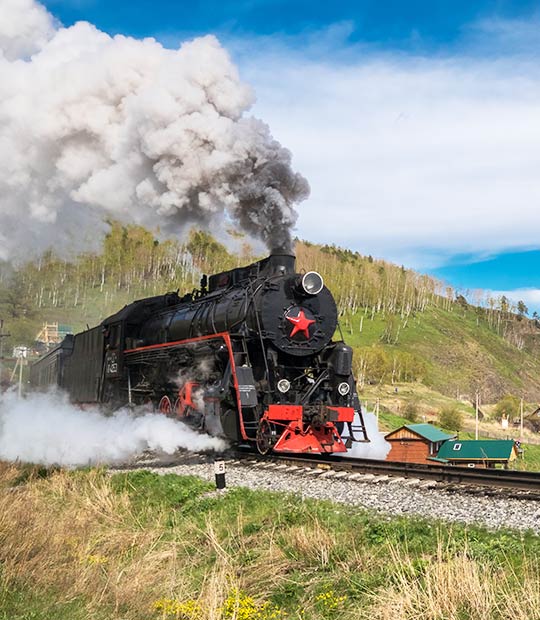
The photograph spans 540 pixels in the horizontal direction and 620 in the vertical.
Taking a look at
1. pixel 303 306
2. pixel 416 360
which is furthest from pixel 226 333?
pixel 416 360

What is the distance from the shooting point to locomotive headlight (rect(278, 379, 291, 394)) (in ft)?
44.9

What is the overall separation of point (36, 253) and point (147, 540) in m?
13.5

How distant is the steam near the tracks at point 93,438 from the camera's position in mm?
A: 15094

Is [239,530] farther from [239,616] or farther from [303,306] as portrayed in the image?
[303,306]

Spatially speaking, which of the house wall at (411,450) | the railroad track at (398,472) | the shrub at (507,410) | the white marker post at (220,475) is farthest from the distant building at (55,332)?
the shrub at (507,410)

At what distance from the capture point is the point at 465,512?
314 inches

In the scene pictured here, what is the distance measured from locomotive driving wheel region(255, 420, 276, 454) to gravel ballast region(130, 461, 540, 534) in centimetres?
44

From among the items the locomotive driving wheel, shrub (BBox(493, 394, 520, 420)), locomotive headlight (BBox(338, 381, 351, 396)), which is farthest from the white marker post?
shrub (BBox(493, 394, 520, 420))

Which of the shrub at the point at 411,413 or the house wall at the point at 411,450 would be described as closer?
the house wall at the point at 411,450

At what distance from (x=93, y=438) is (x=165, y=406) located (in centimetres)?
193

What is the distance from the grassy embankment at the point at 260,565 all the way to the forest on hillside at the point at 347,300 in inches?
528

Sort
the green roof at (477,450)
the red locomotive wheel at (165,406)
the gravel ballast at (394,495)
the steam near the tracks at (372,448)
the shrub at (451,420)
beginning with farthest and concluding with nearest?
the shrub at (451,420) < the green roof at (477,450) < the steam near the tracks at (372,448) < the red locomotive wheel at (165,406) < the gravel ballast at (394,495)

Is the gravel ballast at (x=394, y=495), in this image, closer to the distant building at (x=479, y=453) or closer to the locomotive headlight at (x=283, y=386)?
the locomotive headlight at (x=283, y=386)

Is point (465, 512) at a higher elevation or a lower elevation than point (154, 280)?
lower
